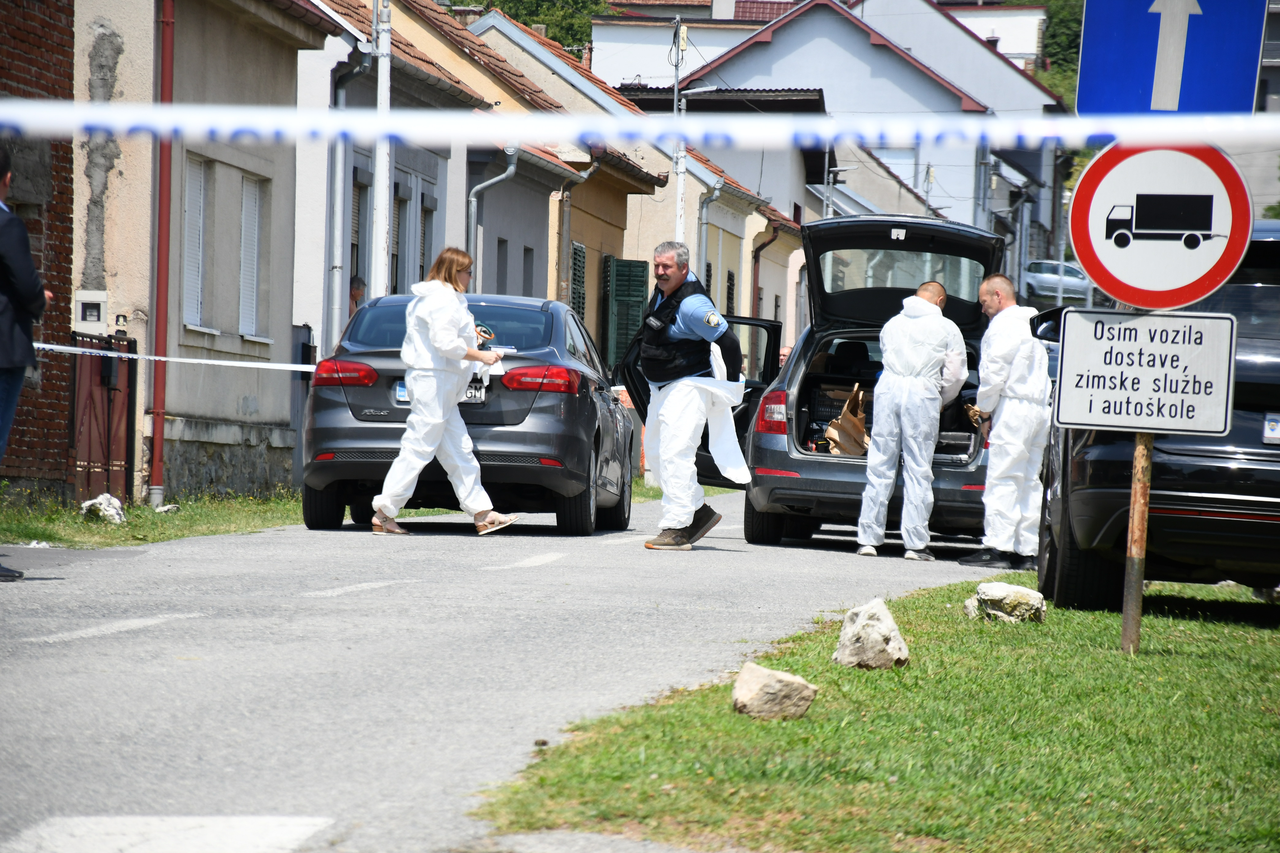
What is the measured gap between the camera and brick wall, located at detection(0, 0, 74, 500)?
14328 millimetres

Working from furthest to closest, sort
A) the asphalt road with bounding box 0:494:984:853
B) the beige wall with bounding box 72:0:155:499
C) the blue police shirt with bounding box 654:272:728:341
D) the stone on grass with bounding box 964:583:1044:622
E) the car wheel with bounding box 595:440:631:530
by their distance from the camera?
the beige wall with bounding box 72:0:155:499 → the car wheel with bounding box 595:440:631:530 → the blue police shirt with bounding box 654:272:728:341 → the stone on grass with bounding box 964:583:1044:622 → the asphalt road with bounding box 0:494:984:853

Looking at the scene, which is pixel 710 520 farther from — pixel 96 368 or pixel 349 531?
pixel 96 368

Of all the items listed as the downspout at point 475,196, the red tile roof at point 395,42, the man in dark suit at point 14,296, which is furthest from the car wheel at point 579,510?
the downspout at point 475,196

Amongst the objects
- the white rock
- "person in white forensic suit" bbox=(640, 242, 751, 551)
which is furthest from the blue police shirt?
the white rock

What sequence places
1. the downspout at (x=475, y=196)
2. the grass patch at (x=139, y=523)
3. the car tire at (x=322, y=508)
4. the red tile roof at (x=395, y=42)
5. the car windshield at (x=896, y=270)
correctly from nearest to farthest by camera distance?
the grass patch at (x=139, y=523) → the car tire at (x=322, y=508) → the car windshield at (x=896, y=270) → the red tile roof at (x=395, y=42) → the downspout at (x=475, y=196)

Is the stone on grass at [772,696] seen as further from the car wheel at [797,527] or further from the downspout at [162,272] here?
the downspout at [162,272]

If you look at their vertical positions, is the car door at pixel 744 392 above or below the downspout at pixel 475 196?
below

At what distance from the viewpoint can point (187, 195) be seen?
18625 millimetres

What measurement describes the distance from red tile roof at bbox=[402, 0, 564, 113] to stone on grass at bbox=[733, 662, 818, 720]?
26.1m

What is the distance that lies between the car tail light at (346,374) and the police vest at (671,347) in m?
1.93

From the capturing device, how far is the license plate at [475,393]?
1273cm

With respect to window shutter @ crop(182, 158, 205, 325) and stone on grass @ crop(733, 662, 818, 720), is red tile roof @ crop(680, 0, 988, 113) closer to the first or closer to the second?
window shutter @ crop(182, 158, 205, 325)

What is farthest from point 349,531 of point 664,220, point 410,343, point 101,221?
point 664,220

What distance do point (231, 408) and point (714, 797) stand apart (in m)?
15.7
